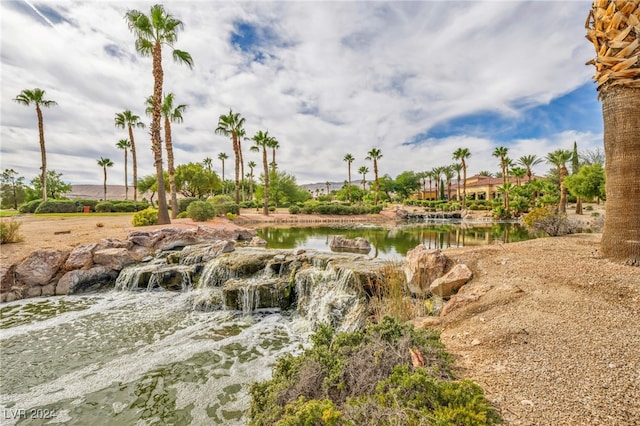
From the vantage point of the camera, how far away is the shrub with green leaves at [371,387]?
2295mm

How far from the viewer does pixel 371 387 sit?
282cm

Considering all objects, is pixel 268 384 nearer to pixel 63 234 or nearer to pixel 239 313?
pixel 239 313

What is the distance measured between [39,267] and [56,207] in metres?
27.5

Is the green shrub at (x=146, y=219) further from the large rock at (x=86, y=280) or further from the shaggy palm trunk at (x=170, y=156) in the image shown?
the large rock at (x=86, y=280)

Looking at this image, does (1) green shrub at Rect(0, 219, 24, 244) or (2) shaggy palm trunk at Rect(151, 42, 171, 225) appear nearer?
(1) green shrub at Rect(0, 219, 24, 244)

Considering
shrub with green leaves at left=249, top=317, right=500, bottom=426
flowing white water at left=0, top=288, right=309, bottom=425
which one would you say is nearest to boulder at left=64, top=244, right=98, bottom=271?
flowing white water at left=0, top=288, right=309, bottom=425

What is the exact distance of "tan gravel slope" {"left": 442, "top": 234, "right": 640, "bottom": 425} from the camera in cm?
243

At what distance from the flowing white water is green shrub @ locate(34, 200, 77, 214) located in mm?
28311

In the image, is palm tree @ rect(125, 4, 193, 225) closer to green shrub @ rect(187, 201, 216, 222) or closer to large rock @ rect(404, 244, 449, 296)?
green shrub @ rect(187, 201, 216, 222)

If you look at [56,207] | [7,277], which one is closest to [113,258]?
[7,277]

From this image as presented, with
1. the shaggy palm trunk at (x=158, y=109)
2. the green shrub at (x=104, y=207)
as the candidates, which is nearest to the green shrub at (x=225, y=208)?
the shaggy palm trunk at (x=158, y=109)

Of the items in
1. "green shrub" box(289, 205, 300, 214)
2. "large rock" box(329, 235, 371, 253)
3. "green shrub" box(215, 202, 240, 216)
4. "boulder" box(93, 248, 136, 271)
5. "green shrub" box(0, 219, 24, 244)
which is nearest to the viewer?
"green shrub" box(0, 219, 24, 244)

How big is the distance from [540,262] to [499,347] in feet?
13.1

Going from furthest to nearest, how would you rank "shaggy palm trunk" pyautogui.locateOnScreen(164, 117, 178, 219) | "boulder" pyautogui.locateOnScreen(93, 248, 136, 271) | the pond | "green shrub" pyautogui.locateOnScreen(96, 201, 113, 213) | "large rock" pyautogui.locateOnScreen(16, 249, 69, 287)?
1. "green shrub" pyautogui.locateOnScreen(96, 201, 113, 213)
2. "shaggy palm trunk" pyautogui.locateOnScreen(164, 117, 178, 219)
3. the pond
4. "boulder" pyautogui.locateOnScreen(93, 248, 136, 271)
5. "large rock" pyautogui.locateOnScreen(16, 249, 69, 287)
